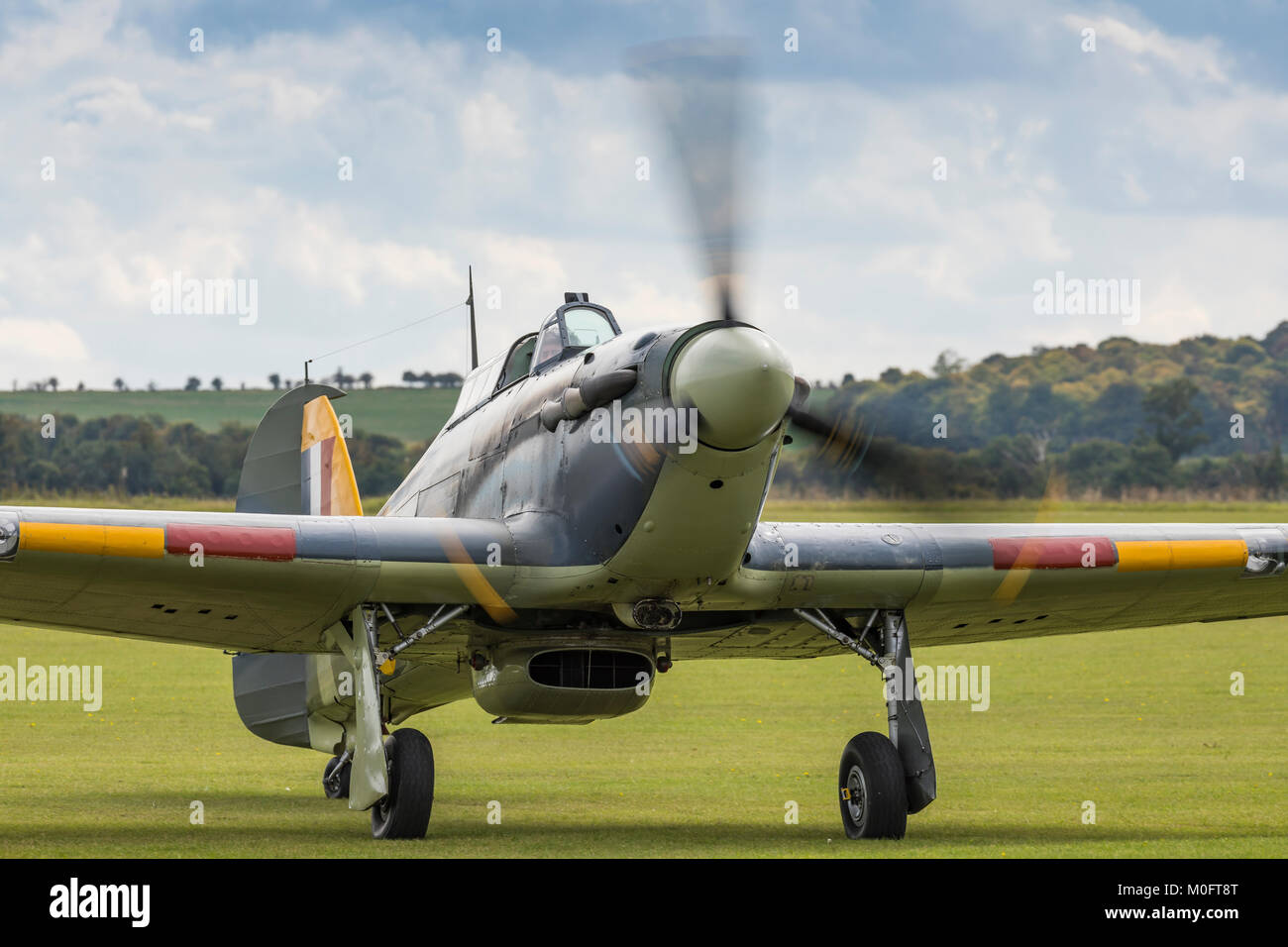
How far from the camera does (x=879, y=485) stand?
11164 millimetres

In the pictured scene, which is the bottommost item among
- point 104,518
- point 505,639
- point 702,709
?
point 702,709

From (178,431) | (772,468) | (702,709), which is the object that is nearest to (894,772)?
(772,468)

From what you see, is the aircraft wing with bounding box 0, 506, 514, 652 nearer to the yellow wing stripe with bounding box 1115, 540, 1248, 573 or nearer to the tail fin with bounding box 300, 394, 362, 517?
the tail fin with bounding box 300, 394, 362, 517

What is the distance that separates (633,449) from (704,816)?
4.33 meters

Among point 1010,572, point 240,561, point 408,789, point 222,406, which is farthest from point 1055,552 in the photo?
point 222,406

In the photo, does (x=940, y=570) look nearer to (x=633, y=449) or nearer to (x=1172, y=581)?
(x=1172, y=581)

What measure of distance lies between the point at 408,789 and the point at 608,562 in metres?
2.30

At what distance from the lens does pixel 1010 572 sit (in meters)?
12.6

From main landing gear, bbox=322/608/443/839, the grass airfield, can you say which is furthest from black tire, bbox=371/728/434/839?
the grass airfield

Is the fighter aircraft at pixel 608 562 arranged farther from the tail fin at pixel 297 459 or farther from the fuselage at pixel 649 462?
the tail fin at pixel 297 459

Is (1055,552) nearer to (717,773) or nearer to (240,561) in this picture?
(717,773)

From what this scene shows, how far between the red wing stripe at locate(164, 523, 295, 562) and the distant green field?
7087cm

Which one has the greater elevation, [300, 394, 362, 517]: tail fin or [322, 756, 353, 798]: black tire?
[300, 394, 362, 517]: tail fin

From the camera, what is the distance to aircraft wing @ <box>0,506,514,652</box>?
417 inches
